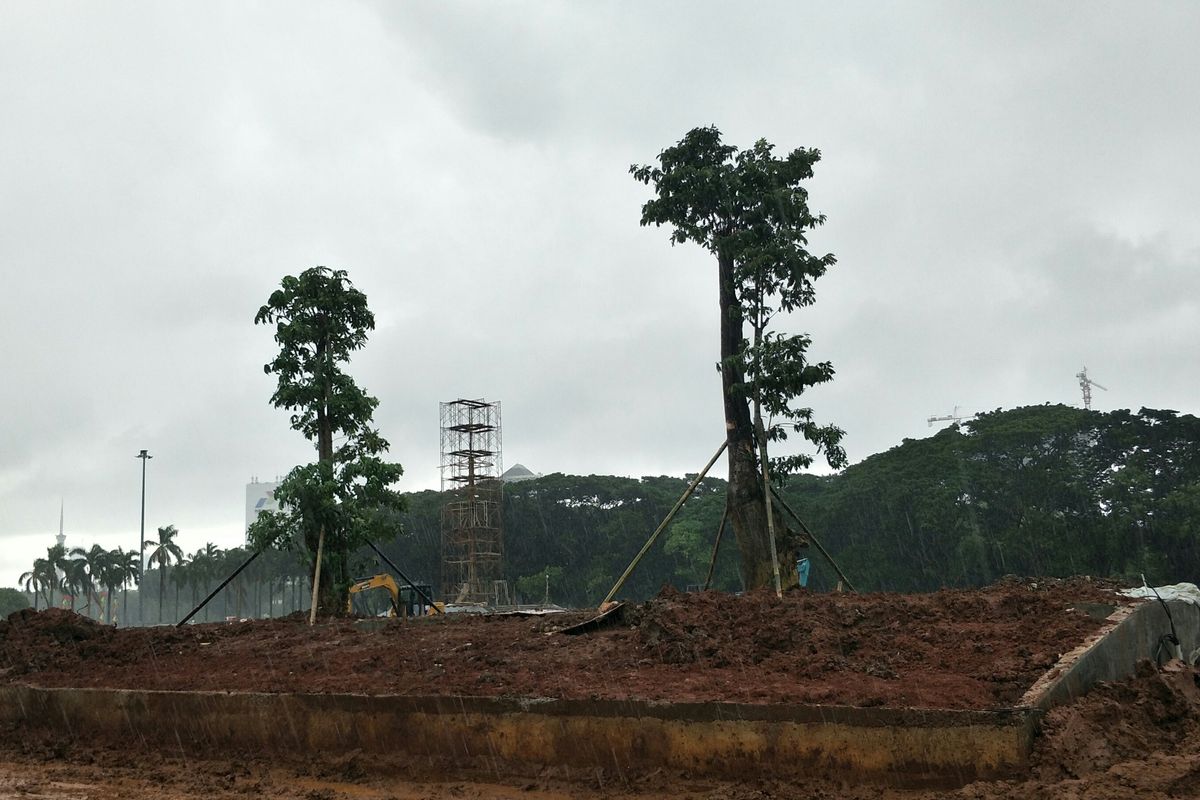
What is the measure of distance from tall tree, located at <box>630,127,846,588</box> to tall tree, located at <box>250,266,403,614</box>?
5.79m

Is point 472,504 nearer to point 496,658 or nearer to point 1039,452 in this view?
point 1039,452

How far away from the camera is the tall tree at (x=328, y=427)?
53.2ft

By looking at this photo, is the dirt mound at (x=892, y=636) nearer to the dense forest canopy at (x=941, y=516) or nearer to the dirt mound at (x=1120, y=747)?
the dirt mound at (x=1120, y=747)

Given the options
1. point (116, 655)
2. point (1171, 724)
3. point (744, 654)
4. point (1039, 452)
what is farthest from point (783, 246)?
point (1039, 452)

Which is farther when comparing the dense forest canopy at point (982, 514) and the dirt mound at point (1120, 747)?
the dense forest canopy at point (982, 514)

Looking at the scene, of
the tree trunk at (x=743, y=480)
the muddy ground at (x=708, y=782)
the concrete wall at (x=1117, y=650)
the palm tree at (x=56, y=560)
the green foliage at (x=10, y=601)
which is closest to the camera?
the muddy ground at (x=708, y=782)

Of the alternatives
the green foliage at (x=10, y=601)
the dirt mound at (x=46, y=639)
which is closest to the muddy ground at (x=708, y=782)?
the dirt mound at (x=46, y=639)

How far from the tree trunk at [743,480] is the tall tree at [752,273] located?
16 millimetres

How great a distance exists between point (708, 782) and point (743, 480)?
8.69 metres

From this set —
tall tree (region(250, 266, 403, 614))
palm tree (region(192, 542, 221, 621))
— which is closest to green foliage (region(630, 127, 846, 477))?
tall tree (region(250, 266, 403, 614))

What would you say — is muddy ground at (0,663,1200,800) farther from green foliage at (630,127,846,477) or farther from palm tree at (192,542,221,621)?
palm tree at (192,542,221,621)

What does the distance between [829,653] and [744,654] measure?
0.77 meters

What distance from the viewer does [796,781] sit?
22.0 ft

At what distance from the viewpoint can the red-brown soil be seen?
24.8ft
